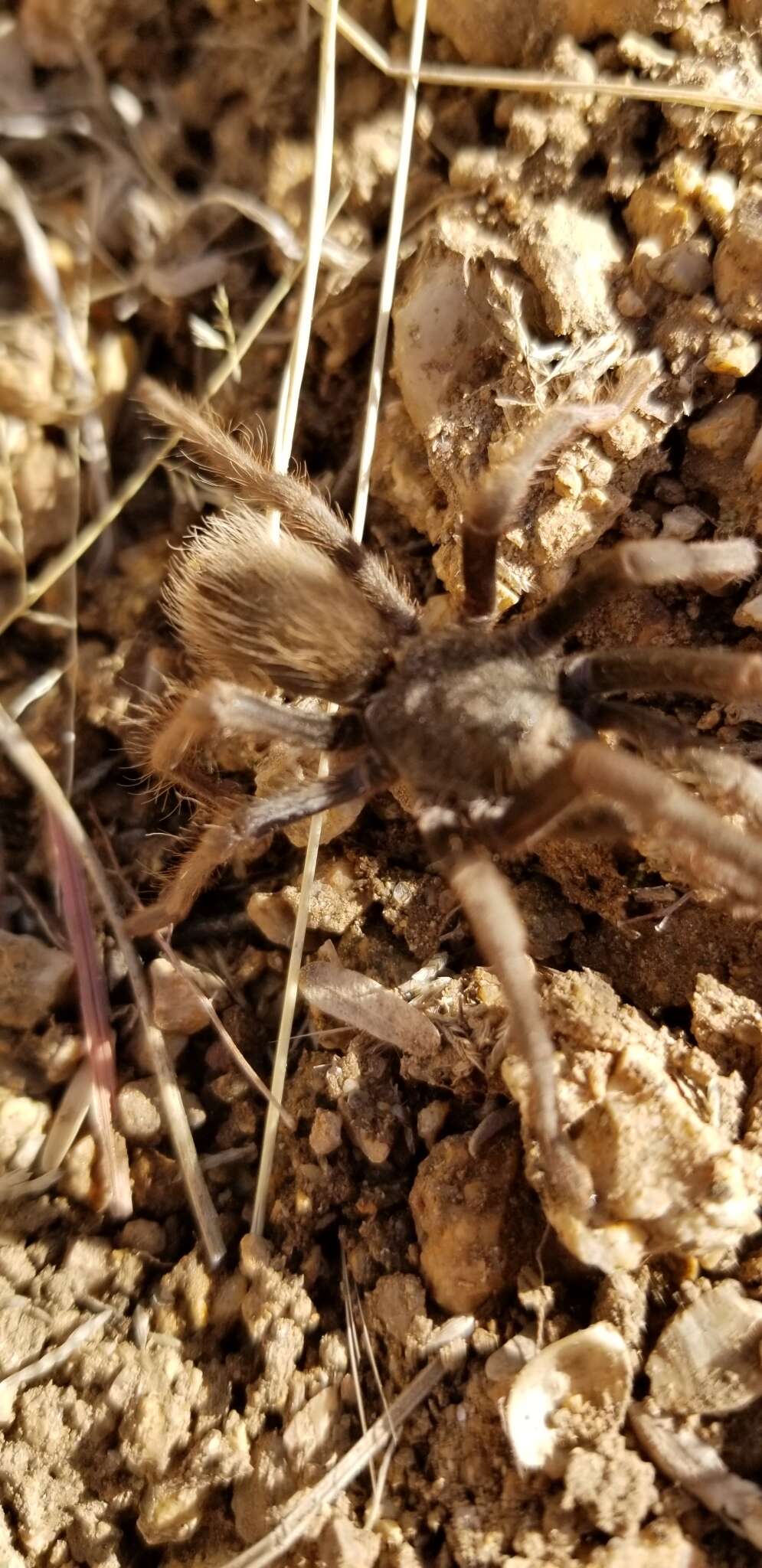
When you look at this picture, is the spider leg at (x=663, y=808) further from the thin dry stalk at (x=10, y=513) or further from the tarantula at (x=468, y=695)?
the thin dry stalk at (x=10, y=513)

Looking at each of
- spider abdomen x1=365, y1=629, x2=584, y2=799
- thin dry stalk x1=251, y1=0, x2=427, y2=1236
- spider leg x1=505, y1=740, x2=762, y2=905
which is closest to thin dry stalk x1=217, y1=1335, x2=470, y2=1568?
thin dry stalk x1=251, y1=0, x2=427, y2=1236

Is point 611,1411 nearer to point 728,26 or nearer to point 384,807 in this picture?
point 384,807

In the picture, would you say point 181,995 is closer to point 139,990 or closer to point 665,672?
point 139,990

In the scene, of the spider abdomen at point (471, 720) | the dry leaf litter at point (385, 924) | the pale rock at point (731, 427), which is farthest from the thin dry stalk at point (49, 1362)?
the pale rock at point (731, 427)

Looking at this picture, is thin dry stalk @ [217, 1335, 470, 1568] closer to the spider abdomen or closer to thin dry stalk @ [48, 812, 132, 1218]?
thin dry stalk @ [48, 812, 132, 1218]

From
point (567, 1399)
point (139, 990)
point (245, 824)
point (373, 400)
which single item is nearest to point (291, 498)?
point (373, 400)

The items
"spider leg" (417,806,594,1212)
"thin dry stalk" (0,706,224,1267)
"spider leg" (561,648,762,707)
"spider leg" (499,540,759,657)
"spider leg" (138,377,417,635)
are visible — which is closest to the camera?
"spider leg" (417,806,594,1212)
